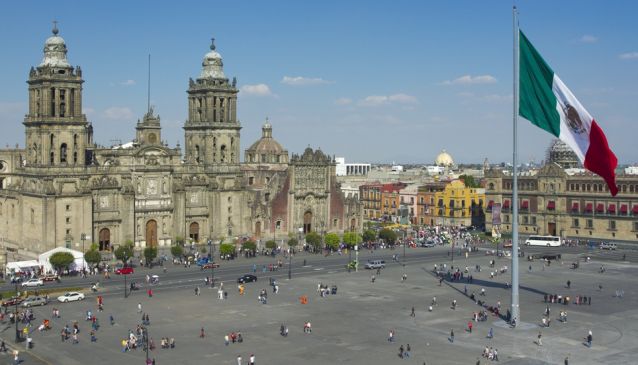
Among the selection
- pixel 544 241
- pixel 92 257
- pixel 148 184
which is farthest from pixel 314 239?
pixel 544 241

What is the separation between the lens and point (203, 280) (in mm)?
85125

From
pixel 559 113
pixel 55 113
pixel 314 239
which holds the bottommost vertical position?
pixel 314 239

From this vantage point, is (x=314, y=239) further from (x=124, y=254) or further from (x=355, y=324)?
(x=355, y=324)

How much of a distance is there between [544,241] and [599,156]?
75597mm

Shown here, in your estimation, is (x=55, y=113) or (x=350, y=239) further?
(x=350, y=239)

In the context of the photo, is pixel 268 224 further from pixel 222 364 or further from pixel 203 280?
pixel 222 364

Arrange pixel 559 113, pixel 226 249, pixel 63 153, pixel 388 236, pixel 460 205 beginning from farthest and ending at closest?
pixel 460 205 → pixel 388 236 → pixel 63 153 → pixel 226 249 → pixel 559 113

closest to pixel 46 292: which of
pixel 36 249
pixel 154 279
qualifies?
pixel 154 279

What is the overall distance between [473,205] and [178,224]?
6178 cm

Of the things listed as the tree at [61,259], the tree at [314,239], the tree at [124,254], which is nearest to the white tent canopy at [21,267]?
the tree at [61,259]

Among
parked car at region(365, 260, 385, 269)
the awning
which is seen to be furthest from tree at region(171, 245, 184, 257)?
the awning

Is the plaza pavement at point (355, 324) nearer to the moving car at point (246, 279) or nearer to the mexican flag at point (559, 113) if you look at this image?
the moving car at point (246, 279)

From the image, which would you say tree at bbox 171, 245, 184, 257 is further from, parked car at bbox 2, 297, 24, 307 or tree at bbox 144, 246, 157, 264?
parked car at bbox 2, 297, 24, 307

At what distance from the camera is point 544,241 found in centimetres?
12331
